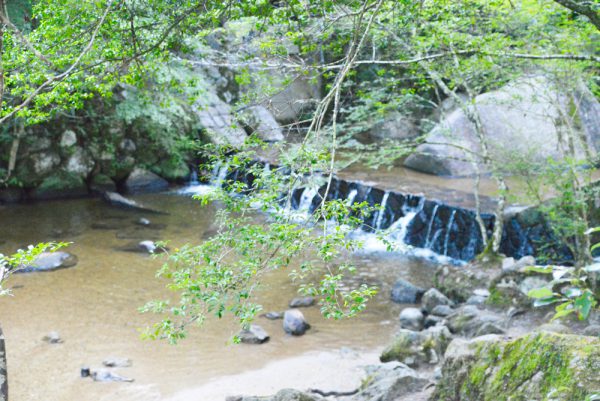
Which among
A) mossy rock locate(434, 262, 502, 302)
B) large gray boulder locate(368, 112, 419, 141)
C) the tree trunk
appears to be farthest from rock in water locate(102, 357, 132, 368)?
large gray boulder locate(368, 112, 419, 141)

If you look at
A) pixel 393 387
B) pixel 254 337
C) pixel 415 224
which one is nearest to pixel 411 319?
pixel 254 337

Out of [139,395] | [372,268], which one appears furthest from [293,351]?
[372,268]

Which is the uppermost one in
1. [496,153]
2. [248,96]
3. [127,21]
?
[127,21]

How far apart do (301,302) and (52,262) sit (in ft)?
14.1

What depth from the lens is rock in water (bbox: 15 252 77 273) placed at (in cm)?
1020

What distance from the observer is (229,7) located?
4684 millimetres

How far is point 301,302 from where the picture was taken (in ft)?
29.7

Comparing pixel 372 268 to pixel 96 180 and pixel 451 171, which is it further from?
pixel 96 180

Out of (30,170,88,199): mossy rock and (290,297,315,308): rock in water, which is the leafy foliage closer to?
(290,297,315,308): rock in water

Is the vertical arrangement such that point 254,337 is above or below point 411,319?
below

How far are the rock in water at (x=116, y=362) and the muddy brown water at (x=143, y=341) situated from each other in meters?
0.09

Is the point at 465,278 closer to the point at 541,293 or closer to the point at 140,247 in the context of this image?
the point at 140,247

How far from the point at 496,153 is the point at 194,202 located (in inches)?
312

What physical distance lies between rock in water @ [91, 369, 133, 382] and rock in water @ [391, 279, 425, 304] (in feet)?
13.9
